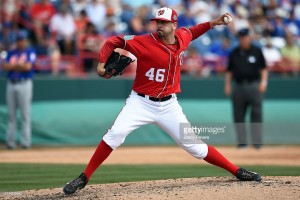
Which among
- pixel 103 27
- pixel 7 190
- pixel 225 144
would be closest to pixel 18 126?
pixel 103 27

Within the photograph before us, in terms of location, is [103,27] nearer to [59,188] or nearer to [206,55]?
[206,55]

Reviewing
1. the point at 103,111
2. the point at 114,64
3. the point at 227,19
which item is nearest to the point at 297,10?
the point at 103,111

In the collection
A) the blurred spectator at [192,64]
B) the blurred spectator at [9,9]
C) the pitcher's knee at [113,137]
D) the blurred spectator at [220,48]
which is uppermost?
the blurred spectator at [9,9]

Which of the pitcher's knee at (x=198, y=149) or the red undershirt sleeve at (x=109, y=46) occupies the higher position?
the red undershirt sleeve at (x=109, y=46)

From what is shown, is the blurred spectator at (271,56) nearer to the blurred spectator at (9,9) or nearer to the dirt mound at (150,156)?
the dirt mound at (150,156)

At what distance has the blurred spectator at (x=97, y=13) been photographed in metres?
16.3

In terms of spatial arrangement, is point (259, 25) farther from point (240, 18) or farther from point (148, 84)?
point (148, 84)

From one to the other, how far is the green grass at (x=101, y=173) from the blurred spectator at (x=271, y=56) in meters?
6.54

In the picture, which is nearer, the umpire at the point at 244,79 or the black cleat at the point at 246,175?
the black cleat at the point at 246,175

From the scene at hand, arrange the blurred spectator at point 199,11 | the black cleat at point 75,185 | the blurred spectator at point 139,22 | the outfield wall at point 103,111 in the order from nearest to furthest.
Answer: the black cleat at point 75,185 → the outfield wall at point 103,111 → the blurred spectator at point 139,22 → the blurred spectator at point 199,11

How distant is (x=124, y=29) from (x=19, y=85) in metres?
3.83

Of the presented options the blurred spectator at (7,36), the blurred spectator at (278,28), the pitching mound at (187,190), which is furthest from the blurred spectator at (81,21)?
the pitching mound at (187,190)

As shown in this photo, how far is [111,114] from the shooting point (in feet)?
48.9

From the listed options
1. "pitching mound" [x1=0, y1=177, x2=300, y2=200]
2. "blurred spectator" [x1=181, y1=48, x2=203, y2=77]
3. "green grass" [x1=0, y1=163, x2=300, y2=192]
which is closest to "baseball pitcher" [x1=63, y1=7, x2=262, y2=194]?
"pitching mound" [x1=0, y1=177, x2=300, y2=200]
